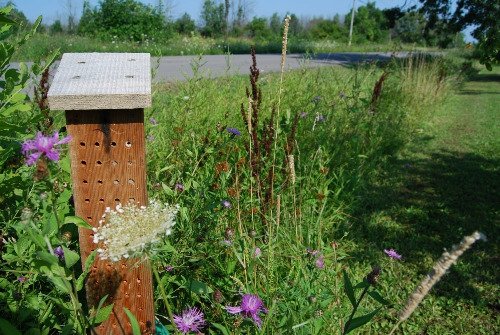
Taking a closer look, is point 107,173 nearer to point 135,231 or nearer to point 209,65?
point 135,231

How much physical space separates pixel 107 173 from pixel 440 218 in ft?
10.2

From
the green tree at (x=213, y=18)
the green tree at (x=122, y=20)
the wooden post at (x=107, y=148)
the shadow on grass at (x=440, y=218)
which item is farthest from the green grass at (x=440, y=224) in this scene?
the green tree at (x=213, y=18)

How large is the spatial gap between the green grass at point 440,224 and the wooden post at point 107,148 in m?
1.35

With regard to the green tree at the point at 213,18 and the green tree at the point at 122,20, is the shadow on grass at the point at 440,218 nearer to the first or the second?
the green tree at the point at 122,20

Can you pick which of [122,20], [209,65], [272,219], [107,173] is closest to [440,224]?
[272,219]

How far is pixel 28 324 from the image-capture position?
1607mm

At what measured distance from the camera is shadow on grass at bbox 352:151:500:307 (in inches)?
121

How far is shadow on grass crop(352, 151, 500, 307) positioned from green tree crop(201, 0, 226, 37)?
2631cm

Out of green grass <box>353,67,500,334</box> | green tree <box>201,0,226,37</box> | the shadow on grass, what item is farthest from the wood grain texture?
green tree <box>201,0,226,37</box>

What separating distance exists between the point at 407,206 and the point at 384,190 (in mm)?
359

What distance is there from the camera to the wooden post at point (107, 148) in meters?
1.39

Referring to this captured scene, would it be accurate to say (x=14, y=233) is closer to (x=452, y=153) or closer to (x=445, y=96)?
(x=452, y=153)

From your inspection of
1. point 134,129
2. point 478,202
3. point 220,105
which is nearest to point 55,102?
point 134,129

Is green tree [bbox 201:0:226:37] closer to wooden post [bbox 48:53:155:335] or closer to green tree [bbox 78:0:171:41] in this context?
green tree [bbox 78:0:171:41]
